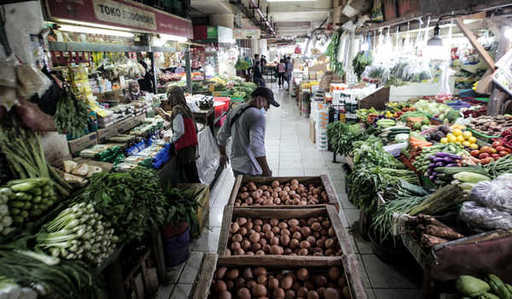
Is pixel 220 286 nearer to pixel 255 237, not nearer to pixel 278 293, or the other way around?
pixel 278 293

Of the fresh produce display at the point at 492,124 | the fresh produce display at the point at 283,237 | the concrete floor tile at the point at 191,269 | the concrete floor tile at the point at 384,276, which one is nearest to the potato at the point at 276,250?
the fresh produce display at the point at 283,237

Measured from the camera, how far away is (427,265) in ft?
7.59

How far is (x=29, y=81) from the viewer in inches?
84.7

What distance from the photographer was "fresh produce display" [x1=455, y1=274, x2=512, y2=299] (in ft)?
6.76

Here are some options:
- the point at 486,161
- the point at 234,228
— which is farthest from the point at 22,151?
the point at 486,161

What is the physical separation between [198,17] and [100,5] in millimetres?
8670

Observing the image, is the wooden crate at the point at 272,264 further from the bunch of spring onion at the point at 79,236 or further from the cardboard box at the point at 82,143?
the cardboard box at the point at 82,143

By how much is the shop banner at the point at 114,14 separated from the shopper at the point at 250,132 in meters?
1.83

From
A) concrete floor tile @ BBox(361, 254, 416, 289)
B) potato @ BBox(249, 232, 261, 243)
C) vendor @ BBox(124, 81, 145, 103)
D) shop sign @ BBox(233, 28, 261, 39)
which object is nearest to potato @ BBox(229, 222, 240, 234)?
potato @ BBox(249, 232, 261, 243)

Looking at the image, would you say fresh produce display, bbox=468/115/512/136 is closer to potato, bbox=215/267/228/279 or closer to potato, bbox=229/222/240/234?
potato, bbox=229/222/240/234

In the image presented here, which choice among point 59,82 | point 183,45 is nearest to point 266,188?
point 59,82

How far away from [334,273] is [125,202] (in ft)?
5.51

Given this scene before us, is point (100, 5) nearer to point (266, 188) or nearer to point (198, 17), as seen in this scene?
point (266, 188)

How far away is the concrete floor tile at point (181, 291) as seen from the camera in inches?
125
